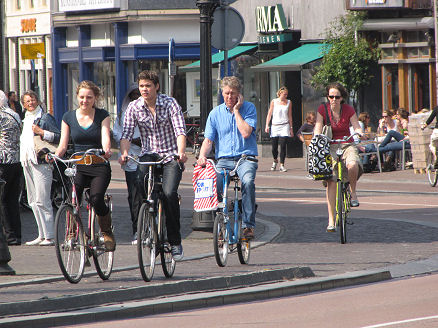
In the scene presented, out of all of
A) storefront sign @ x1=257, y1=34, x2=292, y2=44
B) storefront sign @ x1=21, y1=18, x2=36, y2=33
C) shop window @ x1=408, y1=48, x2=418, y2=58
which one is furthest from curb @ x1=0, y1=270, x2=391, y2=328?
A: storefront sign @ x1=21, y1=18, x2=36, y2=33

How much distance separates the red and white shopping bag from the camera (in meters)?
10.7

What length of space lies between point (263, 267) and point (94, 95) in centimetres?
221

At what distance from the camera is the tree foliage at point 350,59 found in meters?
28.0

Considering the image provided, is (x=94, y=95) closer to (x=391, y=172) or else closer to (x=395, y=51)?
(x=391, y=172)

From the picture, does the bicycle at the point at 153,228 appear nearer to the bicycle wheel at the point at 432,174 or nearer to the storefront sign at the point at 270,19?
the bicycle wheel at the point at 432,174

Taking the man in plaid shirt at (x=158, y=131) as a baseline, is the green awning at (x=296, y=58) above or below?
above

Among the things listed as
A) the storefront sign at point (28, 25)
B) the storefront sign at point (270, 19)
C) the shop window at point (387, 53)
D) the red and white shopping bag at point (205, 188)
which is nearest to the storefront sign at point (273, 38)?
the storefront sign at point (270, 19)

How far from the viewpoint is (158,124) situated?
34.7 ft

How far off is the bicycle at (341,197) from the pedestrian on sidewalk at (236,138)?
179 centimetres

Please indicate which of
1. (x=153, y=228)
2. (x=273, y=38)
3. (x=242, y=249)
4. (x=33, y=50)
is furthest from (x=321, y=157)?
Result: (x=273, y=38)

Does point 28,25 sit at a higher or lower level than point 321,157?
higher

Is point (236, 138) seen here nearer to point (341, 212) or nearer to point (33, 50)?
point (341, 212)

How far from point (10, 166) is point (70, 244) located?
3272 millimetres

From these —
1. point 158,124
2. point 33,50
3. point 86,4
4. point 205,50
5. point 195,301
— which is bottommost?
point 195,301
